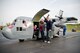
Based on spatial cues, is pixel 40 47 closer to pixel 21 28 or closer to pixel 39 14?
pixel 21 28

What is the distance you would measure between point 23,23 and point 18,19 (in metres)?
0.37

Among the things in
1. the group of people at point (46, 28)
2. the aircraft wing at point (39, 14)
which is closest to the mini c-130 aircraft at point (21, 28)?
the aircraft wing at point (39, 14)

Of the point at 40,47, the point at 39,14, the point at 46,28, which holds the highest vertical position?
the point at 39,14

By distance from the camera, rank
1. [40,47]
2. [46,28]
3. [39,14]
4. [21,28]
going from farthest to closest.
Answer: [39,14], [46,28], [21,28], [40,47]

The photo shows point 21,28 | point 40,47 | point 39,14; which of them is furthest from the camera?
point 39,14

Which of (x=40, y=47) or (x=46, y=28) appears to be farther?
(x=46, y=28)

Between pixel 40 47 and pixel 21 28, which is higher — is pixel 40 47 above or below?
below

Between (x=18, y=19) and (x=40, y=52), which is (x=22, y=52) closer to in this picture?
(x=40, y=52)

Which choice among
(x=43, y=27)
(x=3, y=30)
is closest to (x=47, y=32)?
(x=43, y=27)

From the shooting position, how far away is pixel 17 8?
5734 millimetres

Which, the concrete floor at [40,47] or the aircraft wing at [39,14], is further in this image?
the aircraft wing at [39,14]

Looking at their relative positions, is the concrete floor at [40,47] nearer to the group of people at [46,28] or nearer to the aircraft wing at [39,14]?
the group of people at [46,28]

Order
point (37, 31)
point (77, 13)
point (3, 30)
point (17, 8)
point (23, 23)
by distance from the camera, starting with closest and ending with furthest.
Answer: point (17, 8) < point (77, 13) < point (3, 30) < point (23, 23) < point (37, 31)

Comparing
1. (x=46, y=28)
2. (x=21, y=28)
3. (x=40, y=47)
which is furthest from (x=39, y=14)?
(x=40, y=47)
